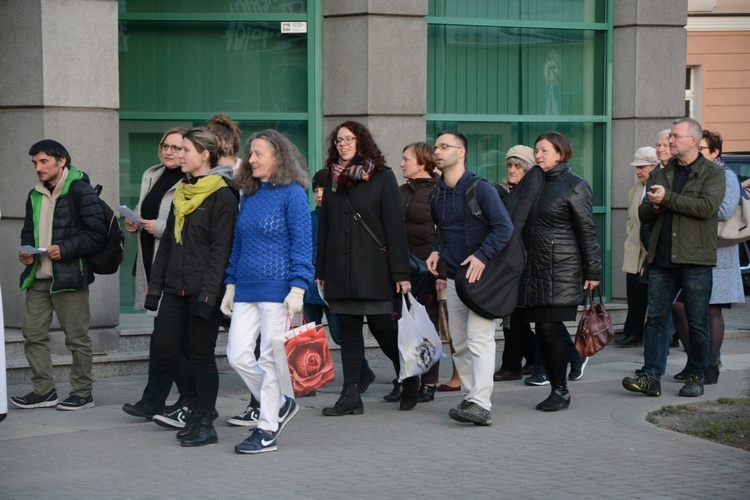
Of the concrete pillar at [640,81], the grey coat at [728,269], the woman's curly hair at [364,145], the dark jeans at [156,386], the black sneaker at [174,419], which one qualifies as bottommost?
the black sneaker at [174,419]

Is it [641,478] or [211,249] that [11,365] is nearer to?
[211,249]

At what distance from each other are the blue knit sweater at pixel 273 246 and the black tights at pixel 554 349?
208cm

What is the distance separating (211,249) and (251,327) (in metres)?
0.56

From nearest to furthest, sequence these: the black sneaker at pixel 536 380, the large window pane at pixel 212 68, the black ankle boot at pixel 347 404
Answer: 1. the black ankle boot at pixel 347 404
2. the black sneaker at pixel 536 380
3. the large window pane at pixel 212 68

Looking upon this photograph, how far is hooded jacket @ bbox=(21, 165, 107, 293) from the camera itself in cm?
916

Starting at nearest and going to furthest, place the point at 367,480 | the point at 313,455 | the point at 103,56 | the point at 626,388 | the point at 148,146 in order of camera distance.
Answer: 1. the point at 367,480
2. the point at 313,455
3. the point at 626,388
4. the point at 103,56
5. the point at 148,146

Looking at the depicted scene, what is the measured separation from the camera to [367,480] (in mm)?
6973

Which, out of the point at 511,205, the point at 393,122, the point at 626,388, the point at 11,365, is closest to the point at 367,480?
the point at 511,205

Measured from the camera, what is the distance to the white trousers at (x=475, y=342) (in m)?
8.58

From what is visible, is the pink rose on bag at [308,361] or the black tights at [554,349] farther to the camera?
the black tights at [554,349]

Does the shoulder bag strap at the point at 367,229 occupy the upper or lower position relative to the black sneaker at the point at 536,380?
upper

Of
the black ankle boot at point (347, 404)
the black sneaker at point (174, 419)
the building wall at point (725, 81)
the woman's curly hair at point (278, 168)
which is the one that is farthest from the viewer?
the building wall at point (725, 81)

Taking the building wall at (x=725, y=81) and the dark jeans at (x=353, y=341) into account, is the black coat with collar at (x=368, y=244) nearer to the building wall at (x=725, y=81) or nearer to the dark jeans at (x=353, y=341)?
the dark jeans at (x=353, y=341)

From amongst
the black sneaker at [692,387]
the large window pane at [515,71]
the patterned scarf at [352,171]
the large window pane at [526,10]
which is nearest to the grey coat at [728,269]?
the black sneaker at [692,387]
